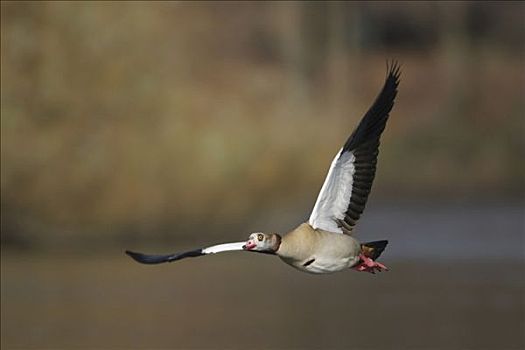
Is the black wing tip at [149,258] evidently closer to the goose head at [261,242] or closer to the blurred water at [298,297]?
the goose head at [261,242]

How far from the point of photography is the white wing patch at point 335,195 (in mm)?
3361

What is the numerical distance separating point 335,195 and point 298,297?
468cm

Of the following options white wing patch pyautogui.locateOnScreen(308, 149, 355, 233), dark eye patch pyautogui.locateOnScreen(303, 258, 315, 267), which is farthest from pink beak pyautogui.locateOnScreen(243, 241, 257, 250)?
white wing patch pyautogui.locateOnScreen(308, 149, 355, 233)

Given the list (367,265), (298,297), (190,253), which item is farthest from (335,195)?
(298,297)

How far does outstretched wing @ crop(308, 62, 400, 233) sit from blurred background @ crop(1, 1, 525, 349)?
5.12 m

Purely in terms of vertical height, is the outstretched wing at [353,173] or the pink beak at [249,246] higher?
the outstretched wing at [353,173]

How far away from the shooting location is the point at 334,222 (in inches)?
133

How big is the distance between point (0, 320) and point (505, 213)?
325 centimetres

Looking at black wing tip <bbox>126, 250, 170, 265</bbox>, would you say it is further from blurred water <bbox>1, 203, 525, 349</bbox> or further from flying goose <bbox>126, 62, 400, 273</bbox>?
blurred water <bbox>1, 203, 525, 349</bbox>

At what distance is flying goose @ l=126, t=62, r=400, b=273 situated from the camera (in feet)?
10.2

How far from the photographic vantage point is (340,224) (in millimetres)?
3377

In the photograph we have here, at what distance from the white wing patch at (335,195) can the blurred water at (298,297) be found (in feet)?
10.4

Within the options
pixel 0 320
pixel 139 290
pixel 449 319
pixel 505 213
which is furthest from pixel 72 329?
pixel 505 213

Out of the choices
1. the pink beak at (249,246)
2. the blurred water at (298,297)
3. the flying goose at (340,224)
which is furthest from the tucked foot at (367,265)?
the blurred water at (298,297)
